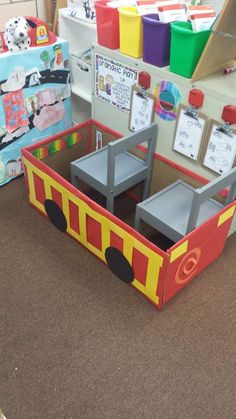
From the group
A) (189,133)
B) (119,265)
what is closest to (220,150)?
(189,133)

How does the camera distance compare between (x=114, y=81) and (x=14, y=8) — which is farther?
(x=14, y=8)

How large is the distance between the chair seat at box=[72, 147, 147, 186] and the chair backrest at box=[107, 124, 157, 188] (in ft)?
0.23

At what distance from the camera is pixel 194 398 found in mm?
1394

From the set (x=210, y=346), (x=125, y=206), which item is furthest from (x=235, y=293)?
(x=125, y=206)

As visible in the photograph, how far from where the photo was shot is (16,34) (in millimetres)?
1913

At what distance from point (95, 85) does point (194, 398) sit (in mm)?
1492

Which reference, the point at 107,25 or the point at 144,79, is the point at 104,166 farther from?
the point at 107,25

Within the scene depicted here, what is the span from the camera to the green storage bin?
1.52 metres

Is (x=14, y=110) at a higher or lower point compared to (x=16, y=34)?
lower

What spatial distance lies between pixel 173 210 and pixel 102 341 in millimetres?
617

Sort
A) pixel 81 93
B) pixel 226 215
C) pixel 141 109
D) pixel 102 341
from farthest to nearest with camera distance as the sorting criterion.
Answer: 1. pixel 81 93
2. pixel 141 109
3. pixel 226 215
4. pixel 102 341

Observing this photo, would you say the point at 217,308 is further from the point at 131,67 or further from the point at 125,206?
the point at 131,67

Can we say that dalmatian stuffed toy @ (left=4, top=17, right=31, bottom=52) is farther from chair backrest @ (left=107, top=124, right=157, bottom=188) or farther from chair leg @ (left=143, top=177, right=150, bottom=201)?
chair leg @ (left=143, top=177, right=150, bottom=201)

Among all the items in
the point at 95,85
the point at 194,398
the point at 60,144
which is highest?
the point at 95,85
